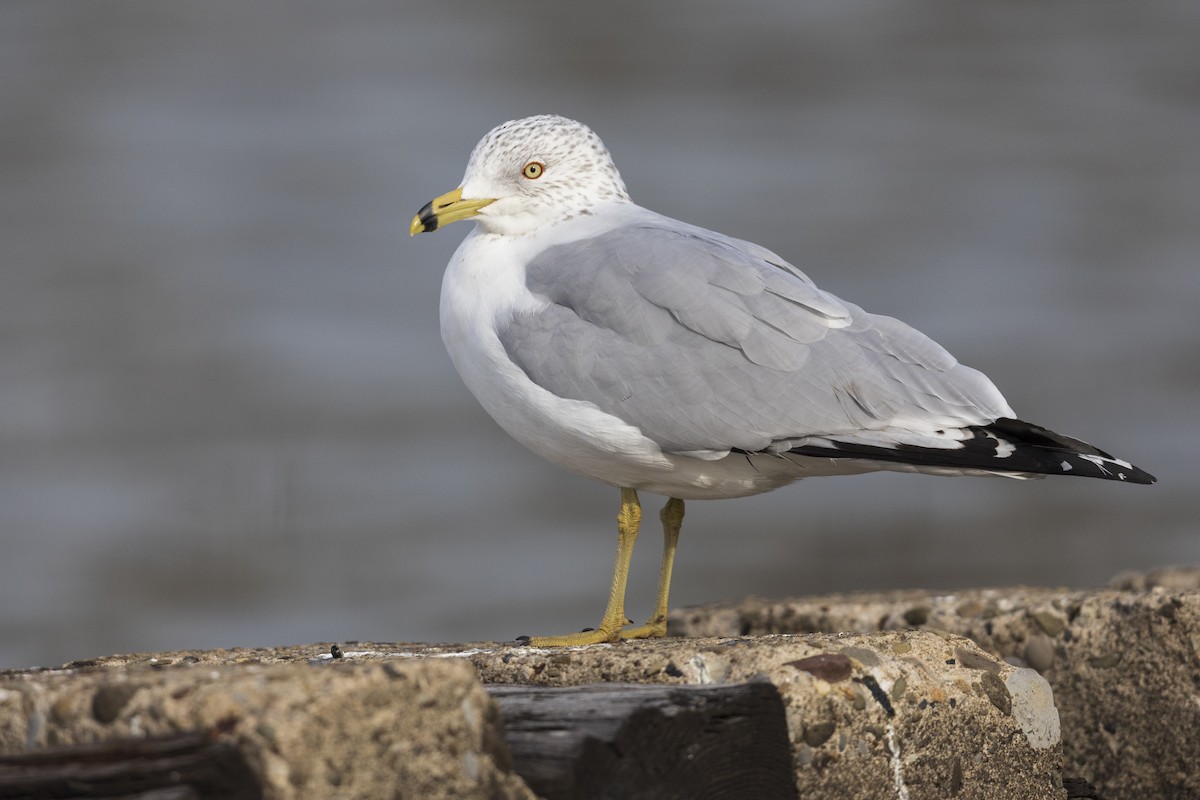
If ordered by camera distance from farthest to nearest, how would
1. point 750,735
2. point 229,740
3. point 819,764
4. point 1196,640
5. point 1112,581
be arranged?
1. point 1112,581
2. point 1196,640
3. point 819,764
4. point 750,735
5. point 229,740

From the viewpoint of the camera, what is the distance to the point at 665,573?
3.76 m

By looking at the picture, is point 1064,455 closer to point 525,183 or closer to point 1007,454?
point 1007,454

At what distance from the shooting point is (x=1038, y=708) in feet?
9.00

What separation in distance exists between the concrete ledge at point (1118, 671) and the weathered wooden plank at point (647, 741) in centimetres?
107

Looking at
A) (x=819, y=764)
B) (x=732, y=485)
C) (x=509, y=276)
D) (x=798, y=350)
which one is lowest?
(x=819, y=764)

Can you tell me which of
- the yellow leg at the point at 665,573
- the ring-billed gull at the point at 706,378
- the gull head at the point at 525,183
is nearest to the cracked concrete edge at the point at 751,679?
the ring-billed gull at the point at 706,378

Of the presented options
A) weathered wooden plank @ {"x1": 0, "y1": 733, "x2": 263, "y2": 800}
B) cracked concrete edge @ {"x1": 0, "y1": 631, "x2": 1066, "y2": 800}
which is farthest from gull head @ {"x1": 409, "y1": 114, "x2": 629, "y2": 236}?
weathered wooden plank @ {"x1": 0, "y1": 733, "x2": 263, "y2": 800}

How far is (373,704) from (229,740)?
18 centimetres

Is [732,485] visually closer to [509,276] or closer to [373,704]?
[509,276]

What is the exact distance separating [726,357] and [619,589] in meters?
0.66

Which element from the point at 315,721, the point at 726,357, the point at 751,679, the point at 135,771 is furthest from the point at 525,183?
the point at 135,771

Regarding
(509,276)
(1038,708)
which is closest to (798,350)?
(509,276)

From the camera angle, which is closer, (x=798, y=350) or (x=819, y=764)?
(x=819, y=764)

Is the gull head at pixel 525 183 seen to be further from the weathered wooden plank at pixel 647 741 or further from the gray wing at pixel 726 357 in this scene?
the weathered wooden plank at pixel 647 741
